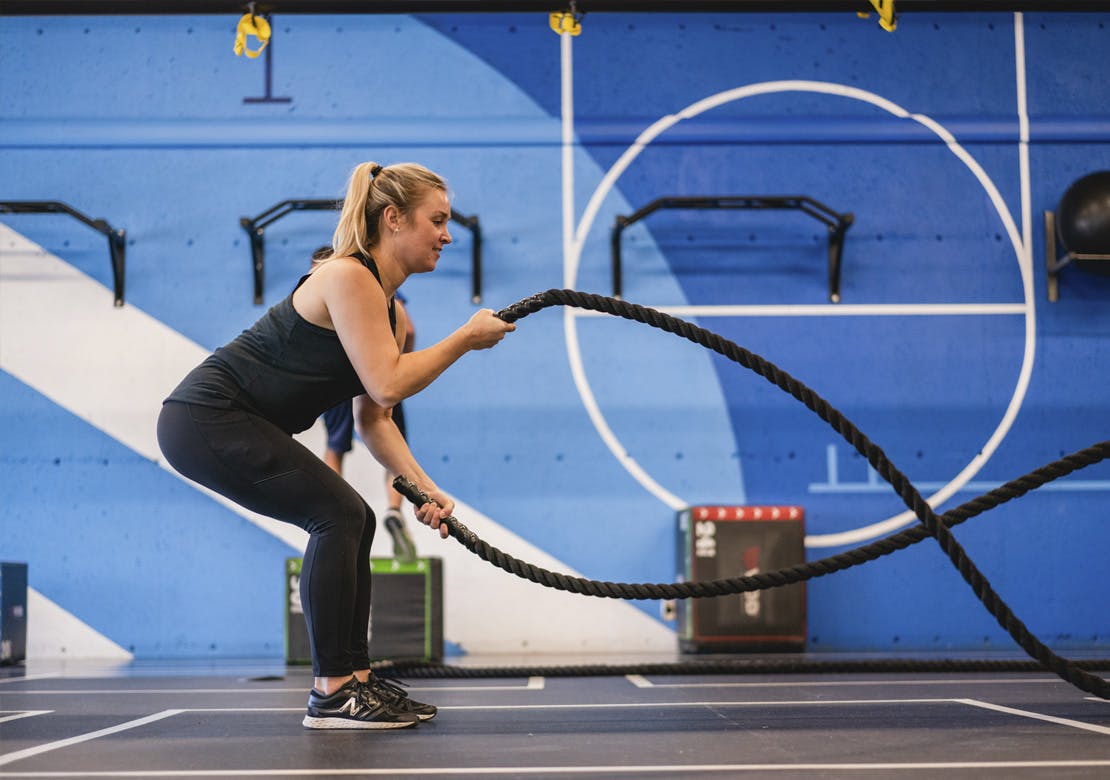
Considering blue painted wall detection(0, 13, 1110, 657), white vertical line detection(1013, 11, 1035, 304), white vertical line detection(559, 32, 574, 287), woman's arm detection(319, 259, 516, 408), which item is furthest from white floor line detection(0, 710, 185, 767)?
white vertical line detection(1013, 11, 1035, 304)

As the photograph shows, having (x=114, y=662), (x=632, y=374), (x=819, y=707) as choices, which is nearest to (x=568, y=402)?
(x=632, y=374)

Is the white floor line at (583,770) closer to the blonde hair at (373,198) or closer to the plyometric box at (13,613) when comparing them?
the blonde hair at (373,198)

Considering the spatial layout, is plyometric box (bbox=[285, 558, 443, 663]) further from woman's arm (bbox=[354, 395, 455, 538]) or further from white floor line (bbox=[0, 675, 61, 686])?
woman's arm (bbox=[354, 395, 455, 538])

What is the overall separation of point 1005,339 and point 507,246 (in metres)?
2.30

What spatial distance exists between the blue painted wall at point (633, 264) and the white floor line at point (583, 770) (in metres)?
A: 3.17

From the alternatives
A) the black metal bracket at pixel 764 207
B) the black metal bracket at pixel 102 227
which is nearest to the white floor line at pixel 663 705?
the black metal bracket at pixel 764 207

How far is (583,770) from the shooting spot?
1.69 metres

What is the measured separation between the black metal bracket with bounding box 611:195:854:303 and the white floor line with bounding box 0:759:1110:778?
3336mm

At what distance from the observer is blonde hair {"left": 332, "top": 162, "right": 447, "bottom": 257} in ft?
7.61

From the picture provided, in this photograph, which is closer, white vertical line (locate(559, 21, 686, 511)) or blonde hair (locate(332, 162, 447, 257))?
blonde hair (locate(332, 162, 447, 257))

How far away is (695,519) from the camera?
4.55 meters

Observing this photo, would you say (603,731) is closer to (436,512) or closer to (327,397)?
(436,512)

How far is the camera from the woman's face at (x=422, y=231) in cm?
234

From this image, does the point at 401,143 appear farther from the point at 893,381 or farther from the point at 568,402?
the point at 893,381
